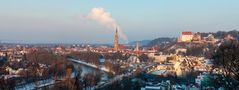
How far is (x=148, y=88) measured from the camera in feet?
68.2

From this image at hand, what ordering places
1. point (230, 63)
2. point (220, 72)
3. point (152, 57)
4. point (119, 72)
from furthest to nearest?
point (152, 57) → point (119, 72) → point (220, 72) → point (230, 63)

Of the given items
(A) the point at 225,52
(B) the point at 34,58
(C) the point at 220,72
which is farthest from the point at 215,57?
(B) the point at 34,58

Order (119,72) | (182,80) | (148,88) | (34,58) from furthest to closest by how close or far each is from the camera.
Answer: (34,58) → (119,72) → (182,80) → (148,88)

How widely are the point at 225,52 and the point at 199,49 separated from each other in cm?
4776

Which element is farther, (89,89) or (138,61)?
(138,61)

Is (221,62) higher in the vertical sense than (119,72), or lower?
higher

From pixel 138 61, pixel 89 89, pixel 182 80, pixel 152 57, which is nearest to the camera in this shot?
pixel 89 89

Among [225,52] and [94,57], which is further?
[94,57]

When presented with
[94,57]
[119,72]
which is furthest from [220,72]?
[94,57]

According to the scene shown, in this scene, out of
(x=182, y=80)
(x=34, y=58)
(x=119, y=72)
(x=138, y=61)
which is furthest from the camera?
(x=138, y=61)

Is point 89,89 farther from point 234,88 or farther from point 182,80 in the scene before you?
point 234,88

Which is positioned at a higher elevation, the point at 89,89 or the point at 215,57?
the point at 215,57

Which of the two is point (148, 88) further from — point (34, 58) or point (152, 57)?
point (152, 57)

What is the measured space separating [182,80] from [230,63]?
19.7 meters
